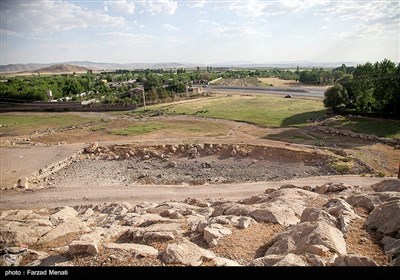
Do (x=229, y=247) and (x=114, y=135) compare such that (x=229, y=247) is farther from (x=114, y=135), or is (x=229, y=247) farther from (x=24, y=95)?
(x=24, y=95)

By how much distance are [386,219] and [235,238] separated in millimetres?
4751

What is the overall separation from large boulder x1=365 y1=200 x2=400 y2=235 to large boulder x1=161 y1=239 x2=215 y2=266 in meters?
5.33

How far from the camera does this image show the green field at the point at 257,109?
4128 cm

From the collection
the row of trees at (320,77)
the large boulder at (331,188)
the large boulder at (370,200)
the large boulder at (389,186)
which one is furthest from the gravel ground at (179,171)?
the row of trees at (320,77)

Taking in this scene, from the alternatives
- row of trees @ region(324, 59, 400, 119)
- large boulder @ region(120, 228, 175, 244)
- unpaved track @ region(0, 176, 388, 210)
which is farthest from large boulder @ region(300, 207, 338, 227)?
row of trees @ region(324, 59, 400, 119)

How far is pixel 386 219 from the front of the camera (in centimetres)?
918

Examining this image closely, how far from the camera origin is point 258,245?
904cm

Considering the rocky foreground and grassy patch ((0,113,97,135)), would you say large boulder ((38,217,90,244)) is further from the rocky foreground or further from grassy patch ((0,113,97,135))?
grassy patch ((0,113,97,135))

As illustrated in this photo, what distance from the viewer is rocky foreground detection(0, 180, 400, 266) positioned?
7624 mm

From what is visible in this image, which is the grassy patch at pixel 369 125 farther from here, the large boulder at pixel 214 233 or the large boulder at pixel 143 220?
the large boulder at pixel 143 220

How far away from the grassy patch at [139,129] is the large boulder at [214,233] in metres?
28.3

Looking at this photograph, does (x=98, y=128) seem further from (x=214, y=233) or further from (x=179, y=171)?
(x=214, y=233)

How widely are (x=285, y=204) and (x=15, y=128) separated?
43.6m
